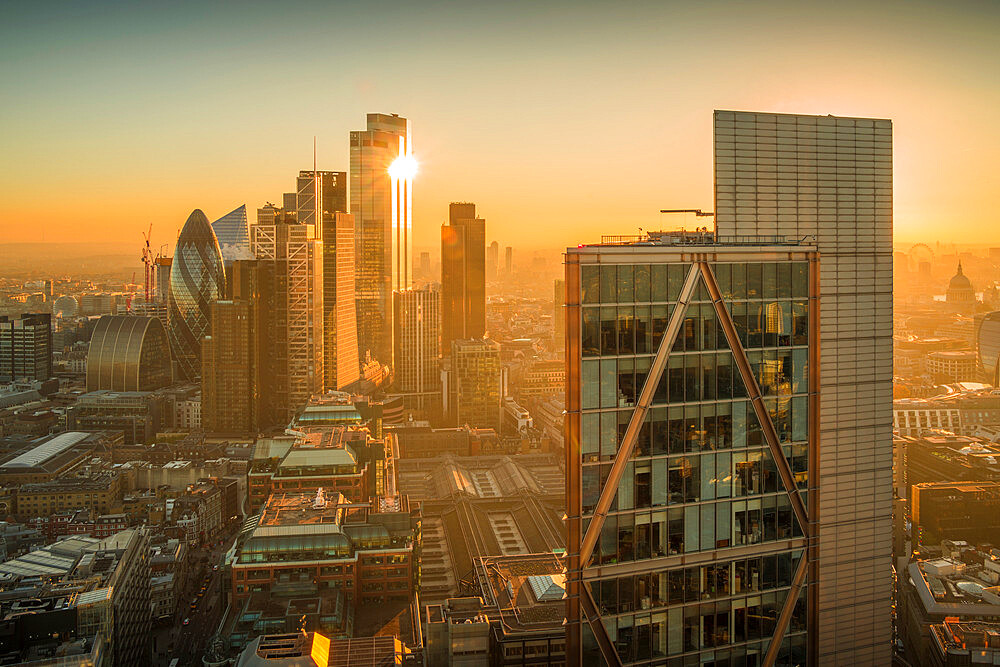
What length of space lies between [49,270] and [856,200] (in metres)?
26.0

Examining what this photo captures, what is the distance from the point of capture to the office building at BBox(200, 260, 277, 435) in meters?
31.1

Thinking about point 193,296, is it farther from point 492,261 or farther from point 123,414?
point 492,261

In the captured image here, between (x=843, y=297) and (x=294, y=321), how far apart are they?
27.7m

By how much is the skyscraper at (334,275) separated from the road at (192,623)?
49.4ft

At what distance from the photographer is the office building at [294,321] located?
3170 cm

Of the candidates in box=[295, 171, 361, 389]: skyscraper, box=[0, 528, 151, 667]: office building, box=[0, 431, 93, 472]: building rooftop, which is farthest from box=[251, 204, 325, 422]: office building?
box=[0, 528, 151, 667]: office building

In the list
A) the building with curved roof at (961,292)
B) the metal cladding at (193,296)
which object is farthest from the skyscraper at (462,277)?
the building with curved roof at (961,292)

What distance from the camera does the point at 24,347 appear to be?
34219mm

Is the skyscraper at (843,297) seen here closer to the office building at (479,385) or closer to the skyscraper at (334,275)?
the office building at (479,385)

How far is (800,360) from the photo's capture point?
565 cm

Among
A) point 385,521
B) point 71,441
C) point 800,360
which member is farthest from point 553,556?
Result: point 71,441

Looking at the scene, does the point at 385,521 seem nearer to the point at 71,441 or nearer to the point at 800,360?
the point at 800,360

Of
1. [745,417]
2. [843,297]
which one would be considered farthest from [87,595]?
[843,297]

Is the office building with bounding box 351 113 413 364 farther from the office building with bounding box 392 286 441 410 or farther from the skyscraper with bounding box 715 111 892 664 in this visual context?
the skyscraper with bounding box 715 111 892 664
